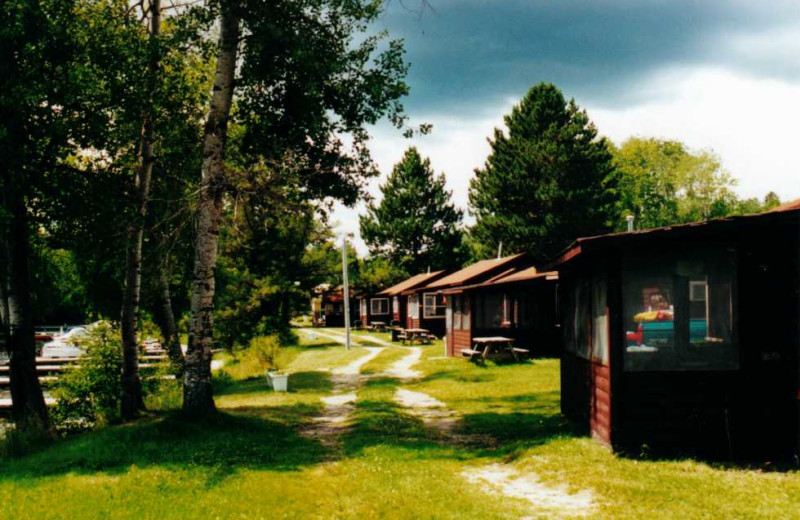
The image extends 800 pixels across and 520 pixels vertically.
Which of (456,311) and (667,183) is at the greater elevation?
(667,183)

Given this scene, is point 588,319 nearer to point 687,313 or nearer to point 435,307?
point 687,313

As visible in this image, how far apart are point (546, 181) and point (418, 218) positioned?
23.6 meters

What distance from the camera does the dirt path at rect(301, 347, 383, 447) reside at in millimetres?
12234

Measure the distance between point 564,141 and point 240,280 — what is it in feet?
90.5

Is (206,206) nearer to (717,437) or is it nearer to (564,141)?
(717,437)

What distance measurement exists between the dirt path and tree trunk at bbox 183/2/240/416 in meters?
2.37

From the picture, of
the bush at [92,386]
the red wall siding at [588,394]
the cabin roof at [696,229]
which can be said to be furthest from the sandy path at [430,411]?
the bush at [92,386]

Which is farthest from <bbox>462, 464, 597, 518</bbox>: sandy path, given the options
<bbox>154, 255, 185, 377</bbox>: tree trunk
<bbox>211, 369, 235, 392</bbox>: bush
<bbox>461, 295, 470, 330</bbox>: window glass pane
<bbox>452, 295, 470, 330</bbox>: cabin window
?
<bbox>452, 295, 470, 330</bbox>: cabin window

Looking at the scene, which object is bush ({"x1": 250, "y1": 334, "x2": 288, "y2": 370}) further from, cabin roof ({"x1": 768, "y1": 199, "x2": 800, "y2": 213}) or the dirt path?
cabin roof ({"x1": 768, "y1": 199, "x2": 800, "y2": 213})

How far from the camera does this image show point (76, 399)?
1549cm

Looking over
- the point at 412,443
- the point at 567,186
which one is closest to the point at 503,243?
the point at 567,186

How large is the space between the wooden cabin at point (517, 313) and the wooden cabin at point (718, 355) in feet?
51.8

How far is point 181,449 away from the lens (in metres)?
10.4

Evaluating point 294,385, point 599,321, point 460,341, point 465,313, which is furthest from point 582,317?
point 460,341
